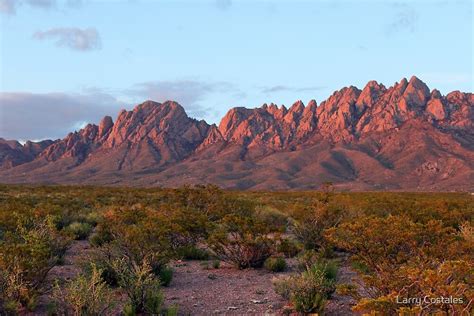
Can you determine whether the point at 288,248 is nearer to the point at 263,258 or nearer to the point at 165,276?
the point at 263,258

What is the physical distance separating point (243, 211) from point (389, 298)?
1902 centimetres

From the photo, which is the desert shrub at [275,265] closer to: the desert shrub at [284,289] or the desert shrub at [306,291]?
the desert shrub at [306,291]

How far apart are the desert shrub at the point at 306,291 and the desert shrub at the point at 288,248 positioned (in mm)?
5557

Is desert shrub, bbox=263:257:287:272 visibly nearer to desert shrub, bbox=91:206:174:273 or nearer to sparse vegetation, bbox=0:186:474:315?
sparse vegetation, bbox=0:186:474:315

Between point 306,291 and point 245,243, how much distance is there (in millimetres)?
4594

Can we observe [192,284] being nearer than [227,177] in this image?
Yes

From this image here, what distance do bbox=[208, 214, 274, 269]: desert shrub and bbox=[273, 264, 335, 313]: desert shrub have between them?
3533 mm

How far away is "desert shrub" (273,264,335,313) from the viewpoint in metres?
10.2

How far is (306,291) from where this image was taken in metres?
10.5

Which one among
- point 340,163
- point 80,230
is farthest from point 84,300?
point 340,163

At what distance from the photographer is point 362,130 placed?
19288 centimetres

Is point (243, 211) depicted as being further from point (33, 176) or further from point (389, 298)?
point (33, 176)

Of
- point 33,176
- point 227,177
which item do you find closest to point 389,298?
point 227,177

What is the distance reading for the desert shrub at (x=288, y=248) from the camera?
17.2m
